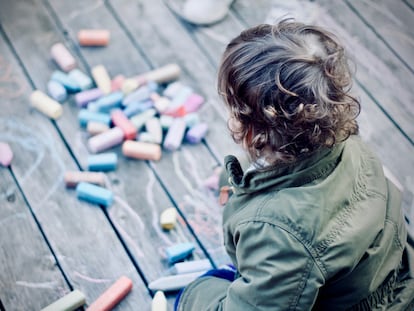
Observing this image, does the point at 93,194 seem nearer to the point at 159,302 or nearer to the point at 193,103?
the point at 159,302

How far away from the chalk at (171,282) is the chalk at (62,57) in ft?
3.26

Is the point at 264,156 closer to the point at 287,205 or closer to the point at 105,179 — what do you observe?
the point at 287,205

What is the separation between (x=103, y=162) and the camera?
2.04m

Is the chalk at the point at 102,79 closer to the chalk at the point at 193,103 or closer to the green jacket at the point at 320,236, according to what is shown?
the chalk at the point at 193,103

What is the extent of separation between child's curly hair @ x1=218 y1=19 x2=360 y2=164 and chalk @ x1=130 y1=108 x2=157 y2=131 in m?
0.78

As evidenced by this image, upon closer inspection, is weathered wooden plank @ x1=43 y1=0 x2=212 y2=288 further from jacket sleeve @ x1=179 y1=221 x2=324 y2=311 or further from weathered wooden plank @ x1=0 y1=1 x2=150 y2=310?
jacket sleeve @ x1=179 y1=221 x2=324 y2=311

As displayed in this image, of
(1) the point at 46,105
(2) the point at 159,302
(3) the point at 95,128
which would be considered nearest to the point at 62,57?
(1) the point at 46,105

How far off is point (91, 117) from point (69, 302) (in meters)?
0.74

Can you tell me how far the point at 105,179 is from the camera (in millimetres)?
2055

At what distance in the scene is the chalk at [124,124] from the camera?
2115 mm

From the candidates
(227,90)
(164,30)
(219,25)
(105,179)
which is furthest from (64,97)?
(227,90)

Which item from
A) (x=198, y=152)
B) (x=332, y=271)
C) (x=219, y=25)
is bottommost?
(x=332, y=271)

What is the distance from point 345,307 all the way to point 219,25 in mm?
1468

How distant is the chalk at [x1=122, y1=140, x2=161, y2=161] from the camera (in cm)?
209
